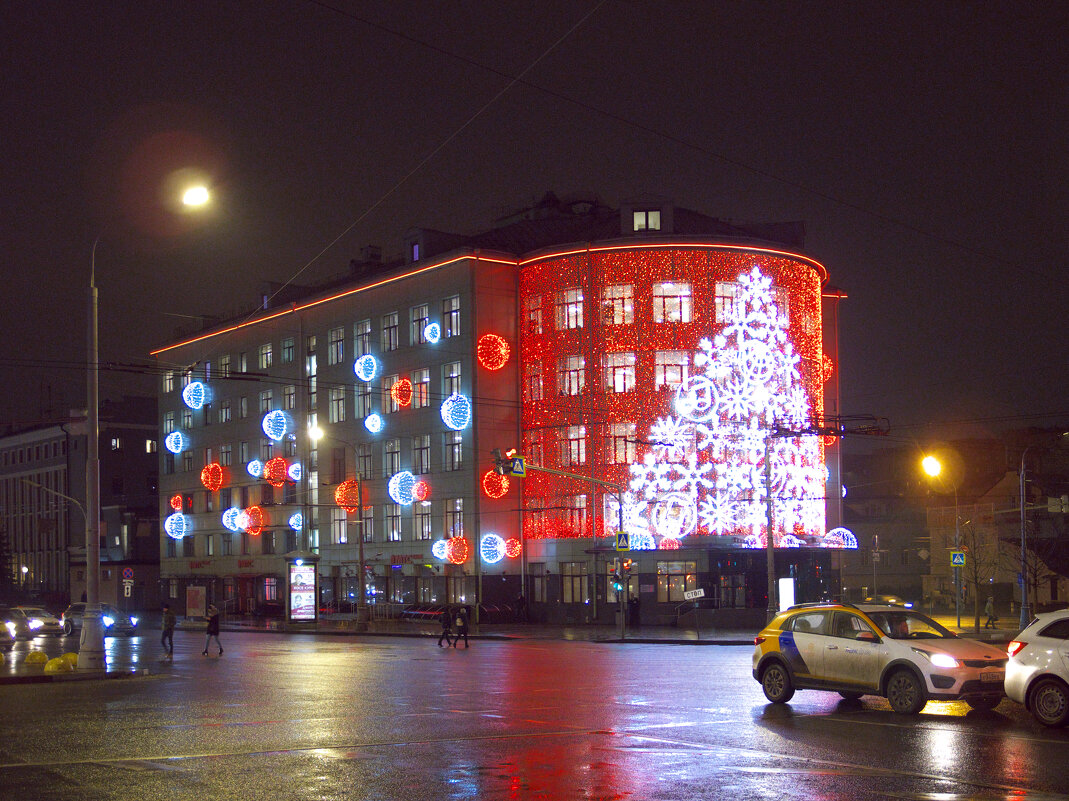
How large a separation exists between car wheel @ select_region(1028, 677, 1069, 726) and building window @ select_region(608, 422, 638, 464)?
43091mm

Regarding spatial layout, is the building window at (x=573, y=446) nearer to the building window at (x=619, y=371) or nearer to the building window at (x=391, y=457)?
the building window at (x=619, y=371)

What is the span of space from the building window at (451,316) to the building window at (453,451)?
16.3 ft

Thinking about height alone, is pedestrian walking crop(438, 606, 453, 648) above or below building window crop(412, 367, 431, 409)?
below

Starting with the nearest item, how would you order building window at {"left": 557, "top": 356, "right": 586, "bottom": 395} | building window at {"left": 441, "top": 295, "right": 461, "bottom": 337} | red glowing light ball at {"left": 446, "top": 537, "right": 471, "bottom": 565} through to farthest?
1. building window at {"left": 557, "top": 356, "right": 586, "bottom": 395}
2. red glowing light ball at {"left": 446, "top": 537, "right": 471, "bottom": 565}
3. building window at {"left": 441, "top": 295, "right": 461, "bottom": 337}

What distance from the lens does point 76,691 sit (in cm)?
2391

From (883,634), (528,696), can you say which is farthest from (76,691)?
(883,634)

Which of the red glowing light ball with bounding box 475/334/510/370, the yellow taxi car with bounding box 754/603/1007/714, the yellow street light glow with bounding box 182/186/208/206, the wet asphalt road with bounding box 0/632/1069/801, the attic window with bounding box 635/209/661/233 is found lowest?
→ the wet asphalt road with bounding box 0/632/1069/801

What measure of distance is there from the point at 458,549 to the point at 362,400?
40.8 ft

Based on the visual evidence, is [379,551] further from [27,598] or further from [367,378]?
[27,598]

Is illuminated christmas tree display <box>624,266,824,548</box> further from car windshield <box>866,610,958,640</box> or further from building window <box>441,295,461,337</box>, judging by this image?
car windshield <box>866,610,958,640</box>

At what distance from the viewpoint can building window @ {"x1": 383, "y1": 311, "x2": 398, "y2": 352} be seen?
6788 cm

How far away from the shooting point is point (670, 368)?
59750 mm

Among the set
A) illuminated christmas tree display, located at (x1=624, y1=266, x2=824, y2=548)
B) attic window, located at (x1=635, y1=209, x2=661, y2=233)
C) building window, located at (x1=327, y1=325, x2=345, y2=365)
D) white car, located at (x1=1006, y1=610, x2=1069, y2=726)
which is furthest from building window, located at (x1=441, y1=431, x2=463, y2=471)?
white car, located at (x1=1006, y1=610, x2=1069, y2=726)

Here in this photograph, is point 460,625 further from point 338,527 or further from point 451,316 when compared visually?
point 338,527
